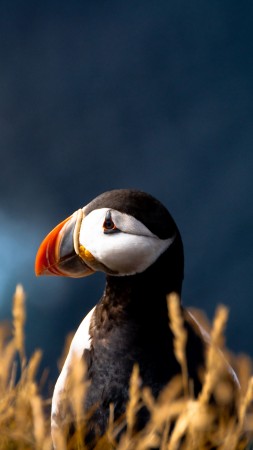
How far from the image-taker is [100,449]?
8.41 ft

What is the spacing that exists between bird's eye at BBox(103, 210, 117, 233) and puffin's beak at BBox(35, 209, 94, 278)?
0.74ft

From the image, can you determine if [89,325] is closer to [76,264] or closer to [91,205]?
[76,264]

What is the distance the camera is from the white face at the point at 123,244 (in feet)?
A: 10.8

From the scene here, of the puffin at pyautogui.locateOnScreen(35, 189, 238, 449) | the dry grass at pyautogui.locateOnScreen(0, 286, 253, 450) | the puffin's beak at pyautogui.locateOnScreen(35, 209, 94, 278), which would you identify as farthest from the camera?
the puffin's beak at pyautogui.locateOnScreen(35, 209, 94, 278)

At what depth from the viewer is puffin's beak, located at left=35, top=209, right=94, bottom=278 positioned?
3.60 metres

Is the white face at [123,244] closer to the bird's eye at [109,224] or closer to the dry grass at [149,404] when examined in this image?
the bird's eye at [109,224]

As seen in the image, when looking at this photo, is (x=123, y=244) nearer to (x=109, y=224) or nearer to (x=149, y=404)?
(x=109, y=224)

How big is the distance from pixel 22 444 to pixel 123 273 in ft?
4.01

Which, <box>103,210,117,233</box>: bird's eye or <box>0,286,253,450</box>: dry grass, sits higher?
<box>103,210,117,233</box>: bird's eye

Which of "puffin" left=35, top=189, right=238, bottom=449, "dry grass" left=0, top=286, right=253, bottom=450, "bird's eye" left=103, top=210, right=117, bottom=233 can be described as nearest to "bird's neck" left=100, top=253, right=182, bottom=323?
"puffin" left=35, top=189, right=238, bottom=449

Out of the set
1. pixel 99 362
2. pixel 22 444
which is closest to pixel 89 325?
pixel 99 362

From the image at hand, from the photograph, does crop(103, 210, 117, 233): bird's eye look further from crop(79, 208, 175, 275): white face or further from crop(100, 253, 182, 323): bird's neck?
crop(100, 253, 182, 323): bird's neck

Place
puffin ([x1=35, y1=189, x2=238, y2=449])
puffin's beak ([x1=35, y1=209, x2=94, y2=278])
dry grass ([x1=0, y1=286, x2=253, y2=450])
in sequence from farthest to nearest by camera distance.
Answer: puffin's beak ([x1=35, y1=209, x2=94, y2=278]), puffin ([x1=35, y1=189, x2=238, y2=449]), dry grass ([x1=0, y1=286, x2=253, y2=450])

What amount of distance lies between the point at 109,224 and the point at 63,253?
0.38 meters
